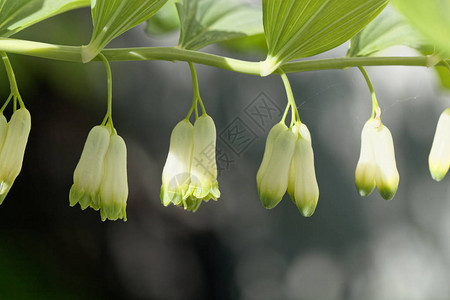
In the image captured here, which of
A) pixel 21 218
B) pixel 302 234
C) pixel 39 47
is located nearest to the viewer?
pixel 39 47

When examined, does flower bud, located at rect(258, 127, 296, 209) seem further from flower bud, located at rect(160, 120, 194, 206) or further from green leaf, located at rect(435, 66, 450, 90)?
green leaf, located at rect(435, 66, 450, 90)

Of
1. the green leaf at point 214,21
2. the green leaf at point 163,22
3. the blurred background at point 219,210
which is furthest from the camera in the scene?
the blurred background at point 219,210

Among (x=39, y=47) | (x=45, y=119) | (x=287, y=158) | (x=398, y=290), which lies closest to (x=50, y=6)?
(x=39, y=47)

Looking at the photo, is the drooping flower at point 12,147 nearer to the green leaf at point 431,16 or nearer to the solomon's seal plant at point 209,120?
the solomon's seal plant at point 209,120

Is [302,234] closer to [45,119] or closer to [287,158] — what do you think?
[45,119]

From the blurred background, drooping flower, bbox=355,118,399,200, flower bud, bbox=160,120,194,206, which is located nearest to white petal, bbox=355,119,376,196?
drooping flower, bbox=355,118,399,200

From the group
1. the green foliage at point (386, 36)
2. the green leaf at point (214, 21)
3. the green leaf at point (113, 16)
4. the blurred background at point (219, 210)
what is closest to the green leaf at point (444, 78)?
the green foliage at point (386, 36)

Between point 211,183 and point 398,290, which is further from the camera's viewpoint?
point 398,290

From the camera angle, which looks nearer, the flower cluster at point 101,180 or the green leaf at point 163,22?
the flower cluster at point 101,180
